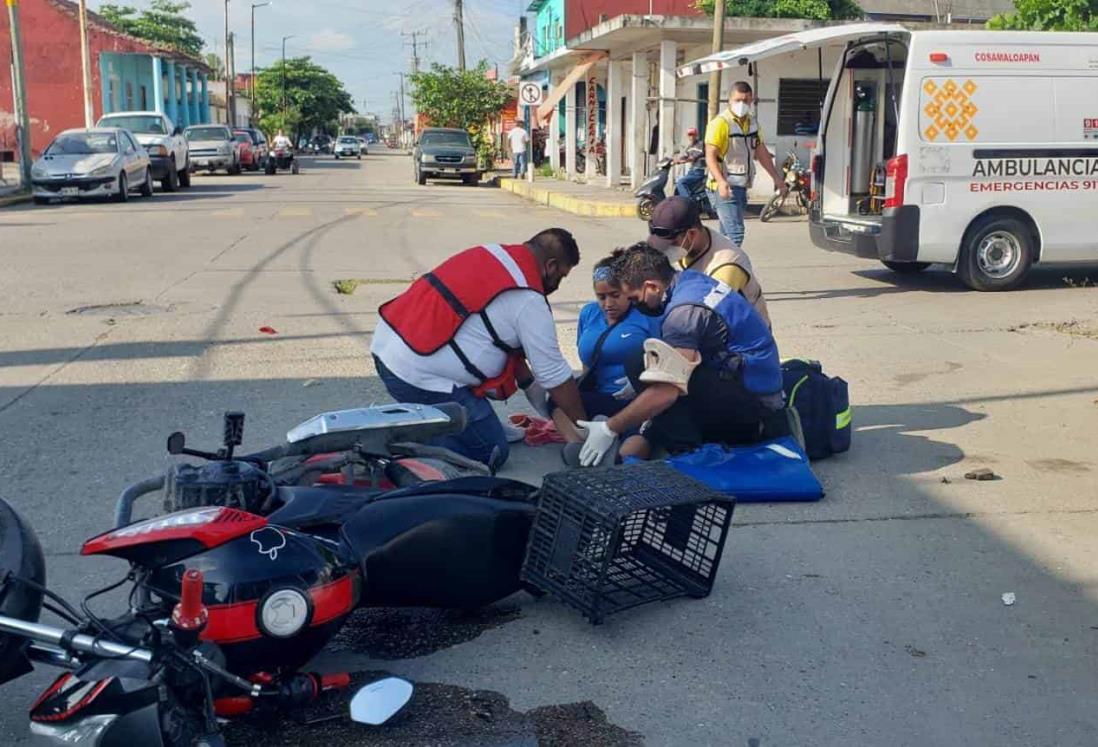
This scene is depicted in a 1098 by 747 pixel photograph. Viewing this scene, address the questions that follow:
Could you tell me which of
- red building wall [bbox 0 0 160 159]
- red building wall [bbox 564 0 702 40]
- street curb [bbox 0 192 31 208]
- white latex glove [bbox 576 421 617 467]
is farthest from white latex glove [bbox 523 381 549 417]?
red building wall [bbox 0 0 160 159]

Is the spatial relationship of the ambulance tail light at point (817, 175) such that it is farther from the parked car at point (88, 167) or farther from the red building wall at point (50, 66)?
the red building wall at point (50, 66)

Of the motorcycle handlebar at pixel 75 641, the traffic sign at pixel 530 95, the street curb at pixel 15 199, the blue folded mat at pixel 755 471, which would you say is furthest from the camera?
the traffic sign at pixel 530 95

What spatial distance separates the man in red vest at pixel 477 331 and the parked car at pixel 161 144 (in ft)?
74.1

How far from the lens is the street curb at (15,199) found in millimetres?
22831

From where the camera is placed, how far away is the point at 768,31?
24312 millimetres

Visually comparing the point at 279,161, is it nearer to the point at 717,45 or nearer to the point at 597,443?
the point at 717,45

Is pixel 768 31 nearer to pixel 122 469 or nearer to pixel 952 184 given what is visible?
pixel 952 184

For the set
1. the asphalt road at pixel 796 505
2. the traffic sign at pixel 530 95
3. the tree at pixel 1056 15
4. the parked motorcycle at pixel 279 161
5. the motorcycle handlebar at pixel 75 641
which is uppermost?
the tree at pixel 1056 15

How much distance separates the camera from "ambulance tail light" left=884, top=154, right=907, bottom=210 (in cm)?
1113

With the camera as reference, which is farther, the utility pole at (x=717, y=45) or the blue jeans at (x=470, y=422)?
the utility pole at (x=717, y=45)

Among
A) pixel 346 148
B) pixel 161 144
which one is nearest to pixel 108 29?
pixel 346 148

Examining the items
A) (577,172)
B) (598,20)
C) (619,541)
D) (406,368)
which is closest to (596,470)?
(619,541)

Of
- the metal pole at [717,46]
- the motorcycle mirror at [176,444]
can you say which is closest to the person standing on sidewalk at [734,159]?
the motorcycle mirror at [176,444]

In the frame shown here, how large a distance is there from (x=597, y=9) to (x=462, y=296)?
1415 inches
